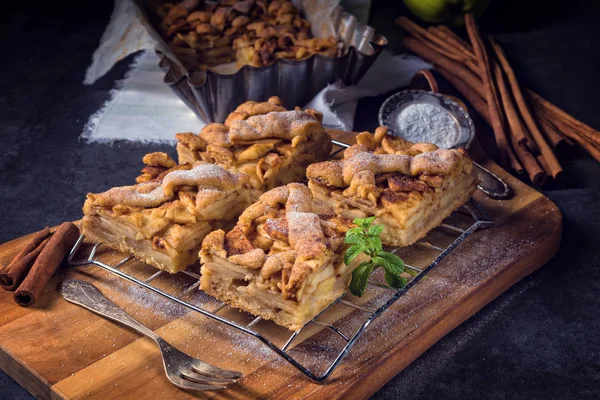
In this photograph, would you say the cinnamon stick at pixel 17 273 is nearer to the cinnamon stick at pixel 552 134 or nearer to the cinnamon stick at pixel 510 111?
the cinnamon stick at pixel 510 111

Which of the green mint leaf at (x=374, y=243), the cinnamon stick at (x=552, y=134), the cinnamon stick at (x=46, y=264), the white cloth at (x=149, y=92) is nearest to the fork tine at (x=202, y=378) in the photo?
the green mint leaf at (x=374, y=243)

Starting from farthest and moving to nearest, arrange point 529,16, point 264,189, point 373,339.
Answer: point 529,16, point 264,189, point 373,339

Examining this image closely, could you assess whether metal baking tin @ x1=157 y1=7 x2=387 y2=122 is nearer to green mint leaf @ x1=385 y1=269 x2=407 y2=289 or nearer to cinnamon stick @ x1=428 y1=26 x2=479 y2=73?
cinnamon stick @ x1=428 y1=26 x2=479 y2=73

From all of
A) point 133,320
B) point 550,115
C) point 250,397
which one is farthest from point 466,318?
point 550,115

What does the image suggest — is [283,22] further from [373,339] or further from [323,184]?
[373,339]

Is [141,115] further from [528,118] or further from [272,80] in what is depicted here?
[528,118]

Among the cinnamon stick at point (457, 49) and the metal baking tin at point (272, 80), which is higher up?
the metal baking tin at point (272, 80)
